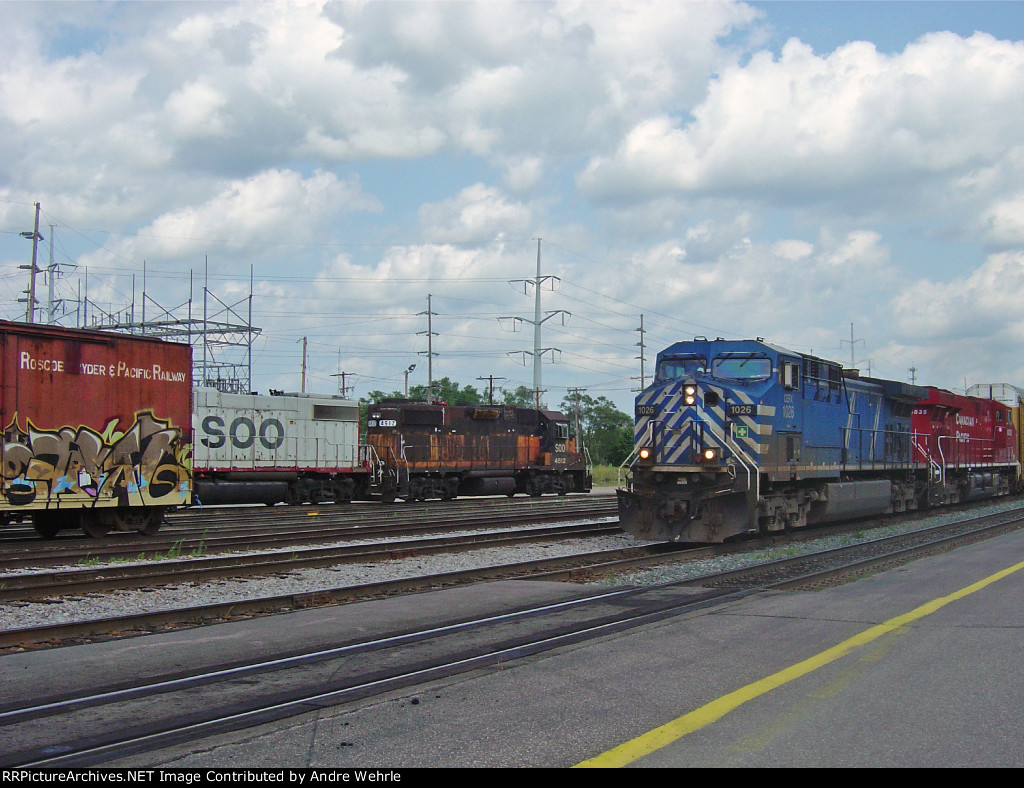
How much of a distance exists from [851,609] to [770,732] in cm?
447

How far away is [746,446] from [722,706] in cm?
1041

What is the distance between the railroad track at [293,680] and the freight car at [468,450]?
71.6ft

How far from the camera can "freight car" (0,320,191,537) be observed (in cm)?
1528

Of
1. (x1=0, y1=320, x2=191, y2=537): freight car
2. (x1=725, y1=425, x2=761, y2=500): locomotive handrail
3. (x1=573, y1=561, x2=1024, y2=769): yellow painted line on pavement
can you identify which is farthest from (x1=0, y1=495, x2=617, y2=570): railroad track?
(x1=573, y1=561, x2=1024, y2=769): yellow painted line on pavement

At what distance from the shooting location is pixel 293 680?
650cm

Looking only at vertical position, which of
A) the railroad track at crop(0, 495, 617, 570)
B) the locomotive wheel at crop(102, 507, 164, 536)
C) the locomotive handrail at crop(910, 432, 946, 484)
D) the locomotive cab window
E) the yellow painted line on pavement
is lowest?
the railroad track at crop(0, 495, 617, 570)

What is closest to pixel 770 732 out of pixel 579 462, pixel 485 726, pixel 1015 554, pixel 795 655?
pixel 485 726

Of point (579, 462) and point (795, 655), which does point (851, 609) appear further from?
point (579, 462)

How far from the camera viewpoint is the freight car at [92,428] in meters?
15.3

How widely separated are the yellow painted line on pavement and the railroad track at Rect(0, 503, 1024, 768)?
72.5 inches

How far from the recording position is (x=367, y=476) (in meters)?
31.5

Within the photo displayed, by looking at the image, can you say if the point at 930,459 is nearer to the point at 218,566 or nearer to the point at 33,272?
the point at 218,566

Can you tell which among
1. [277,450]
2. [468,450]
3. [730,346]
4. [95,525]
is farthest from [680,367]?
[468,450]

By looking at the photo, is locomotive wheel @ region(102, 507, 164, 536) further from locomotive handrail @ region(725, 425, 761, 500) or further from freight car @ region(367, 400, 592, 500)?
freight car @ region(367, 400, 592, 500)
